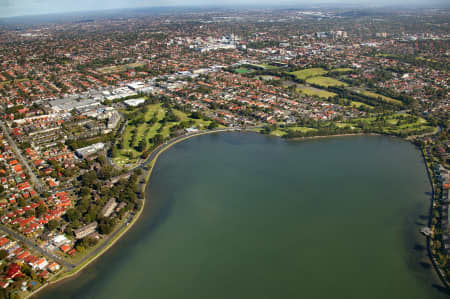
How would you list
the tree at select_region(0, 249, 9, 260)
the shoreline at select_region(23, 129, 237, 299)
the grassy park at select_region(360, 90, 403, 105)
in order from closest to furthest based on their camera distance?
1. the shoreline at select_region(23, 129, 237, 299)
2. the tree at select_region(0, 249, 9, 260)
3. the grassy park at select_region(360, 90, 403, 105)

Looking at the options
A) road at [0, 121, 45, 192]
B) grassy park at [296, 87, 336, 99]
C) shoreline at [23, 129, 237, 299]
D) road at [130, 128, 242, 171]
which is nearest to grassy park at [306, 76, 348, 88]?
grassy park at [296, 87, 336, 99]

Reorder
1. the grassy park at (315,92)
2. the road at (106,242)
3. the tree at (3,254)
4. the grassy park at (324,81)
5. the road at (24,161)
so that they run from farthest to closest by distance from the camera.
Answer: the grassy park at (324,81), the grassy park at (315,92), the road at (24,161), the road at (106,242), the tree at (3,254)

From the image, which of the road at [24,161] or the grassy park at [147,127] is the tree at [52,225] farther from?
the grassy park at [147,127]

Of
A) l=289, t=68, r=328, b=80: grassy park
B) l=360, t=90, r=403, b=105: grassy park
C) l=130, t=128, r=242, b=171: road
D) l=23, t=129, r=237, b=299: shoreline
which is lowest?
l=23, t=129, r=237, b=299: shoreline

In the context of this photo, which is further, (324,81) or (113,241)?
(324,81)

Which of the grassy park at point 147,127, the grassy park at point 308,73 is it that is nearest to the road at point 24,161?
the grassy park at point 147,127

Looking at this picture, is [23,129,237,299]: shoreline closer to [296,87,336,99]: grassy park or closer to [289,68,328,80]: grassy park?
[296,87,336,99]: grassy park

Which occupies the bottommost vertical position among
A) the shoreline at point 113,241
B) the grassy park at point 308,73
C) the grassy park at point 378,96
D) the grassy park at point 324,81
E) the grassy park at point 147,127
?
the shoreline at point 113,241

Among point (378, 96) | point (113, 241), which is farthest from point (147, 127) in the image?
point (378, 96)

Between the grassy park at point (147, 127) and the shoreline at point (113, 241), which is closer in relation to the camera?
the shoreline at point (113, 241)

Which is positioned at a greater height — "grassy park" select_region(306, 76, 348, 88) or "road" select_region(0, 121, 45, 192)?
"grassy park" select_region(306, 76, 348, 88)

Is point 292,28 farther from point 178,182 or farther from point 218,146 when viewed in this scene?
point 178,182

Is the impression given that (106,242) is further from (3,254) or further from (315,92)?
(315,92)

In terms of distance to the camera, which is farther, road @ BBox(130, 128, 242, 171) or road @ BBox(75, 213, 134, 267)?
road @ BBox(130, 128, 242, 171)
